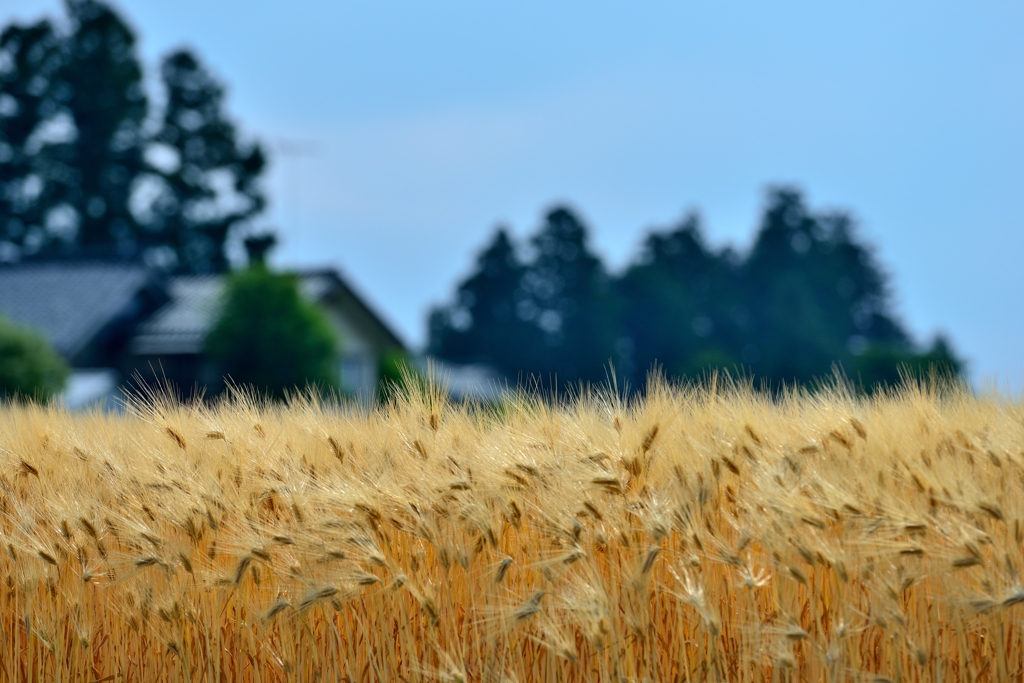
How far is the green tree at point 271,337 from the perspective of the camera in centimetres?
2111

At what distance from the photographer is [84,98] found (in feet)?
105

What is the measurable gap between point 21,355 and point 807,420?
17.3 m

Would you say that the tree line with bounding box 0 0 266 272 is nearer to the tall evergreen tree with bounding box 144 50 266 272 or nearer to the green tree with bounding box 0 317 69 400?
the tall evergreen tree with bounding box 144 50 266 272

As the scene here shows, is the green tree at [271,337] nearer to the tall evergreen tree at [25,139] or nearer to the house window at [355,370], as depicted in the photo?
the house window at [355,370]

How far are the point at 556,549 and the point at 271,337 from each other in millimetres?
19047

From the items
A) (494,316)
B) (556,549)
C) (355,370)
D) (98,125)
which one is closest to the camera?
(556,549)

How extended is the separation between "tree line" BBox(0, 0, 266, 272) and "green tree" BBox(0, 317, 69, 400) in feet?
41.1

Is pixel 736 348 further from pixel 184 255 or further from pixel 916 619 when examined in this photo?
pixel 916 619

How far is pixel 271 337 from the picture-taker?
2125cm

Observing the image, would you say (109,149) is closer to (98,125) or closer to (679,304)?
(98,125)

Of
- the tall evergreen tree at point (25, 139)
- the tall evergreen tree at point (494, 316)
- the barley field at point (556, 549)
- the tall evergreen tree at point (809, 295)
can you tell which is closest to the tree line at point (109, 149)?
the tall evergreen tree at point (25, 139)

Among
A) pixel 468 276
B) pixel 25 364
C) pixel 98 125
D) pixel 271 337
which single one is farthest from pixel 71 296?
pixel 468 276

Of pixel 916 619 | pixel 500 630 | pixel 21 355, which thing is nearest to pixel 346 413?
pixel 500 630

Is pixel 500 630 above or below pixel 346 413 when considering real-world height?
below
